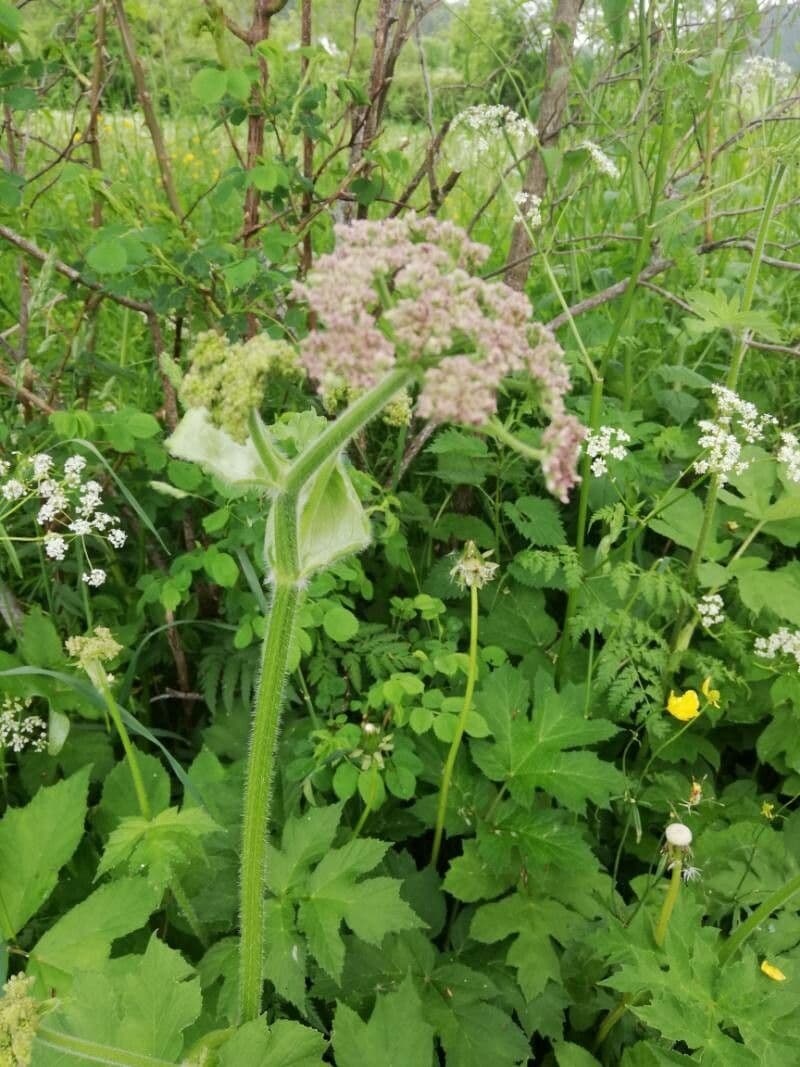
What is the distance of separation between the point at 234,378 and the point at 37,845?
144cm

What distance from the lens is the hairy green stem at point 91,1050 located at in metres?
1.25

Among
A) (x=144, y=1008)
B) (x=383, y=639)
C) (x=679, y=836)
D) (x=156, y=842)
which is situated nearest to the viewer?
(x=144, y=1008)

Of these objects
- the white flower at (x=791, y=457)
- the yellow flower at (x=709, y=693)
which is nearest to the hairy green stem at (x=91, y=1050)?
the yellow flower at (x=709, y=693)

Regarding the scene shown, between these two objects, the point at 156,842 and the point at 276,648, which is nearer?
the point at 276,648

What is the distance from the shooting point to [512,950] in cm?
190

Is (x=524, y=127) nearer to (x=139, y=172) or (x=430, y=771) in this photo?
(x=430, y=771)

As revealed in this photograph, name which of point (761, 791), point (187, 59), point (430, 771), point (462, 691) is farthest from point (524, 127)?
point (761, 791)

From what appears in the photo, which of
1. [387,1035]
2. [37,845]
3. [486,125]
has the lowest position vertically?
[387,1035]

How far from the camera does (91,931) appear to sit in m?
1.79

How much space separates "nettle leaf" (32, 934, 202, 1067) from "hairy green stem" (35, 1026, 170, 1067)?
89 millimetres

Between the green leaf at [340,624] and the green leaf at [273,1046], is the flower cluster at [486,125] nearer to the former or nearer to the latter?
the green leaf at [340,624]

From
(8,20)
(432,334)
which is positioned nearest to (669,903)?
(432,334)

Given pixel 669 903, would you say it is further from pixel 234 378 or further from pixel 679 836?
pixel 234 378

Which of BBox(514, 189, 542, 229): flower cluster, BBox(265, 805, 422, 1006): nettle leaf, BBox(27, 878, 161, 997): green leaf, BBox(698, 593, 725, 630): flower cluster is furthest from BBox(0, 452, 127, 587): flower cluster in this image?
BBox(698, 593, 725, 630): flower cluster
